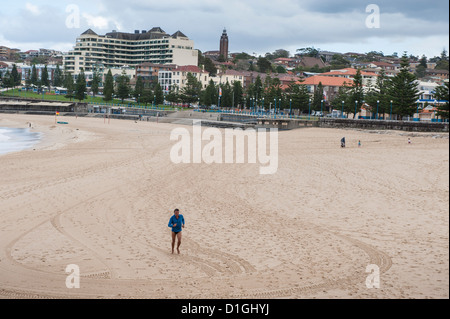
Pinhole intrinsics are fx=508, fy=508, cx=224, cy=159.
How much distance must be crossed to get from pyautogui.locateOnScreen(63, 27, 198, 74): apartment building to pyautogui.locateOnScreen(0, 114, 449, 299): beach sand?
123 metres

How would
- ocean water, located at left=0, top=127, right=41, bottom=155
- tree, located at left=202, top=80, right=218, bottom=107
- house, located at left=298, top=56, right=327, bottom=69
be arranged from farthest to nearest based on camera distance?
1. house, located at left=298, top=56, right=327, bottom=69
2. tree, located at left=202, top=80, right=218, bottom=107
3. ocean water, located at left=0, top=127, right=41, bottom=155

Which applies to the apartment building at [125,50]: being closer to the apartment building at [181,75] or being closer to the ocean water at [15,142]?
the apartment building at [181,75]

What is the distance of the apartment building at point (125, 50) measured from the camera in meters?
147

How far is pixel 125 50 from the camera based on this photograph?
15512cm

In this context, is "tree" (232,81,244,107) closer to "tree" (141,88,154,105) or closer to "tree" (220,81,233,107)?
"tree" (220,81,233,107)

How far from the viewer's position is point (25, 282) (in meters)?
9.91

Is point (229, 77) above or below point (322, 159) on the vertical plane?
above

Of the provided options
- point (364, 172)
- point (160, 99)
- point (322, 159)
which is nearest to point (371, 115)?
point (322, 159)

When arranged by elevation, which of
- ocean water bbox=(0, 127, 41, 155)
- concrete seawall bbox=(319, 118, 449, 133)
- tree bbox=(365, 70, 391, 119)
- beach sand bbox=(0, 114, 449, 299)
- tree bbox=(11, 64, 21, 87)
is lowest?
beach sand bbox=(0, 114, 449, 299)

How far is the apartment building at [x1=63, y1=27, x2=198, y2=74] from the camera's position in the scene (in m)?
147

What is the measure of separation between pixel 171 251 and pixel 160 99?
88390 mm

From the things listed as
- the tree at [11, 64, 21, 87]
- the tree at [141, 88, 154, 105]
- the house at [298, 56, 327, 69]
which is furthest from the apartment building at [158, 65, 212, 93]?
the house at [298, 56, 327, 69]

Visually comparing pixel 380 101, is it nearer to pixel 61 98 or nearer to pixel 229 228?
pixel 229 228
